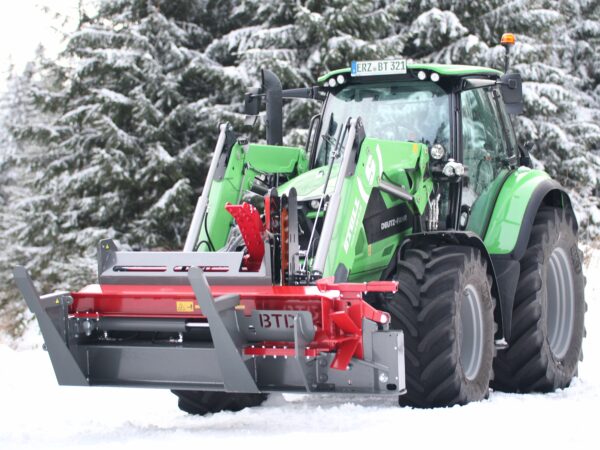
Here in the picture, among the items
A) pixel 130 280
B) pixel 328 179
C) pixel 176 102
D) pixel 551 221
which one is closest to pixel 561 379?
pixel 551 221

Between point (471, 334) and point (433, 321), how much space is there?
0.69 m

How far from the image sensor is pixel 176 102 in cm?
1892

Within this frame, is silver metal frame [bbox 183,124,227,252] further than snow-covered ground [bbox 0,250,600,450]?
Yes

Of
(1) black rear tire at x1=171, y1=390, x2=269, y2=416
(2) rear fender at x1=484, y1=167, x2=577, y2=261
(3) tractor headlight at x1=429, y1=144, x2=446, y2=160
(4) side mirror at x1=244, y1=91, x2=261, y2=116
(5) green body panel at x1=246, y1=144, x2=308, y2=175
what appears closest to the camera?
(1) black rear tire at x1=171, y1=390, x2=269, y2=416

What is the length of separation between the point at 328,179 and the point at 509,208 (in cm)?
186

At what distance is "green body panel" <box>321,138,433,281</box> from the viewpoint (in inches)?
241

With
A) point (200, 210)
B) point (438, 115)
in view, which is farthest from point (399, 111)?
point (200, 210)

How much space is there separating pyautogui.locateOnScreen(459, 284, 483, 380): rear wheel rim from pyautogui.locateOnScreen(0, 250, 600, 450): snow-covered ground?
26 cm

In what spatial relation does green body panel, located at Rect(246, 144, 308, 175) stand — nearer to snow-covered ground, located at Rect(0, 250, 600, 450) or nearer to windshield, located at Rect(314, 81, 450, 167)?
windshield, located at Rect(314, 81, 450, 167)

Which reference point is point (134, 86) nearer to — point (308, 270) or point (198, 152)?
point (198, 152)

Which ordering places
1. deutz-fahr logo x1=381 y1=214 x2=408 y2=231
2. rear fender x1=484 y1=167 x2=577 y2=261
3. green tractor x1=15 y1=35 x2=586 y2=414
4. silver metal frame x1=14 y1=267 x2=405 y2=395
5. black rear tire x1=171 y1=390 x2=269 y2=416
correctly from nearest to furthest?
silver metal frame x1=14 y1=267 x2=405 y2=395
green tractor x1=15 y1=35 x2=586 y2=414
black rear tire x1=171 y1=390 x2=269 y2=416
deutz-fahr logo x1=381 y1=214 x2=408 y2=231
rear fender x1=484 y1=167 x2=577 y2=261

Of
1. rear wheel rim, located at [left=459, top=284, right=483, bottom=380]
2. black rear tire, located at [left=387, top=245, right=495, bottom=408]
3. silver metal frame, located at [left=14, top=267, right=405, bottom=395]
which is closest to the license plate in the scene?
black rear tire, located at [left=387, top=245, right=495, bottom=408]

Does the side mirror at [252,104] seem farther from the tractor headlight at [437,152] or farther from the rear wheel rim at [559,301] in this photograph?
the rear wheel rim at [559,301]

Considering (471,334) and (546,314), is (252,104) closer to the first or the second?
(471,334)
